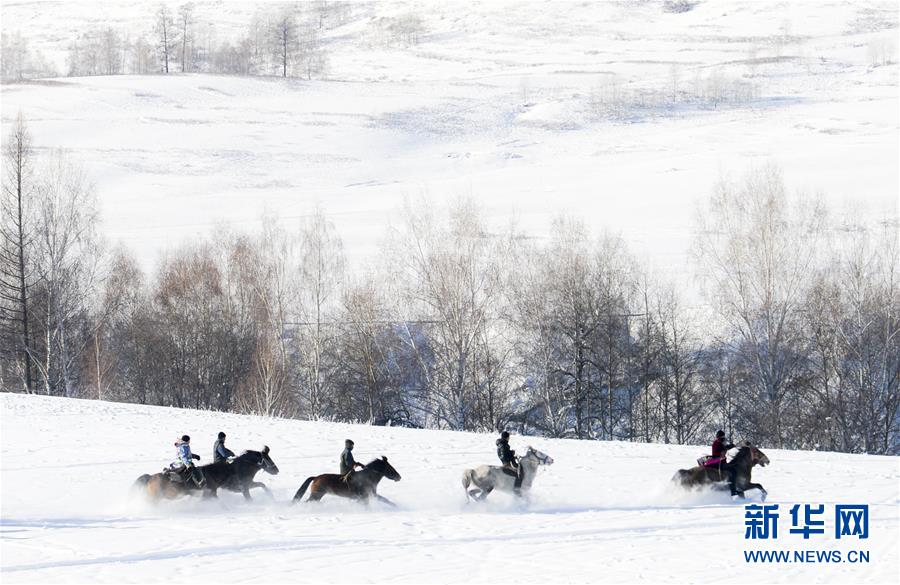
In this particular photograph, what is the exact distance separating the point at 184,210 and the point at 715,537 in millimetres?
59382

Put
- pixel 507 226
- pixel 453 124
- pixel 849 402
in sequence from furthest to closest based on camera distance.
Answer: pixel 453 124
pixel 507 226
pixel 849 402

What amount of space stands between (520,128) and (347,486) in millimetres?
80596

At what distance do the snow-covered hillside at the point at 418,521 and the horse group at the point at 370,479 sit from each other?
0.90 feet

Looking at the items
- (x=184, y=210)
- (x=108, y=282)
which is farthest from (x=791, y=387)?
(x=184, y=210)

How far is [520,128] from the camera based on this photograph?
93125 mm

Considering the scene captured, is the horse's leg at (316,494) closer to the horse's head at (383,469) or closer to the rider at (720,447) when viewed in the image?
the horse's head at (383,469)

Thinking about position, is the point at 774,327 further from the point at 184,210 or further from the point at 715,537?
the point at 184,210

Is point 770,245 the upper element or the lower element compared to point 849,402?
upper

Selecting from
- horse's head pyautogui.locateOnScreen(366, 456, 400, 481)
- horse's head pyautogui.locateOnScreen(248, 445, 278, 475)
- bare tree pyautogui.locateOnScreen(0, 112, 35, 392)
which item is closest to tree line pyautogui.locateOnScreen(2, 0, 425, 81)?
bare tree pyautogui.locateOnScreen(0, 112, 35, 392)

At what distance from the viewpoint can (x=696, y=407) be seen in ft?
120

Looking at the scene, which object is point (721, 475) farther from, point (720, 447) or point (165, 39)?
point (165, 39)

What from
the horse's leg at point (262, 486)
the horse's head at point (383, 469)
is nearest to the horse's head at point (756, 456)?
the horse's head at point (383, 469)

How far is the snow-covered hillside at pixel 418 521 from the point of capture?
11.8 metres

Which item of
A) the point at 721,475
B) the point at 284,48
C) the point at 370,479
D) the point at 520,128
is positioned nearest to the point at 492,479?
the point at 370,479
